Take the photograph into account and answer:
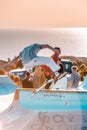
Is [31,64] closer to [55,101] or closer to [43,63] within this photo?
[43,63]

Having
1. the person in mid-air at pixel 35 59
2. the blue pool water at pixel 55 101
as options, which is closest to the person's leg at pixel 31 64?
the person in mid-air at pixel 35 59

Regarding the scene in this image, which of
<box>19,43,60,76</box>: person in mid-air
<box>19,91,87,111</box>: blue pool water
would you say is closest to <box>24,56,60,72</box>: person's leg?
<box>19,43,60,76</box>: person in mid-air

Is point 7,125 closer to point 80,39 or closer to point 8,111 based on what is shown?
point 8,111

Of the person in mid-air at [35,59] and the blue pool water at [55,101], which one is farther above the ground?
the person in mid-air at [35,59]

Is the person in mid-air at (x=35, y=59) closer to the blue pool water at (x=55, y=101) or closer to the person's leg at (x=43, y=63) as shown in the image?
the person's leg at (x=43, y=63)

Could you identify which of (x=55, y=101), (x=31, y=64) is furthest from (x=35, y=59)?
(x=55, y=101)

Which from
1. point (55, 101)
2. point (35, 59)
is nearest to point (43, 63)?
point (35, 59)

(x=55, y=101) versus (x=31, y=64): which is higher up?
(x=31, y=64)

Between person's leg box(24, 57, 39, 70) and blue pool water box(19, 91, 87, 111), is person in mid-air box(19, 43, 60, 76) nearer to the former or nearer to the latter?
person's leg box(24, 57, 39, 70)

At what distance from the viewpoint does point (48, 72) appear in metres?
1.33

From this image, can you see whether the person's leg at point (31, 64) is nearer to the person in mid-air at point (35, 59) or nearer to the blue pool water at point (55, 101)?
the person in mid-air at point (35, 59)

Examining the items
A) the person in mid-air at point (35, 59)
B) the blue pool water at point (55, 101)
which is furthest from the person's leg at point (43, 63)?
the blue pool water at point (55, 101)

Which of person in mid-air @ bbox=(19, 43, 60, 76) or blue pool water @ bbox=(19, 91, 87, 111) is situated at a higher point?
person in mid-air @ bbox=(19, 43, 60, 76)

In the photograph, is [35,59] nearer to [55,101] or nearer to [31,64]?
[31,64]
